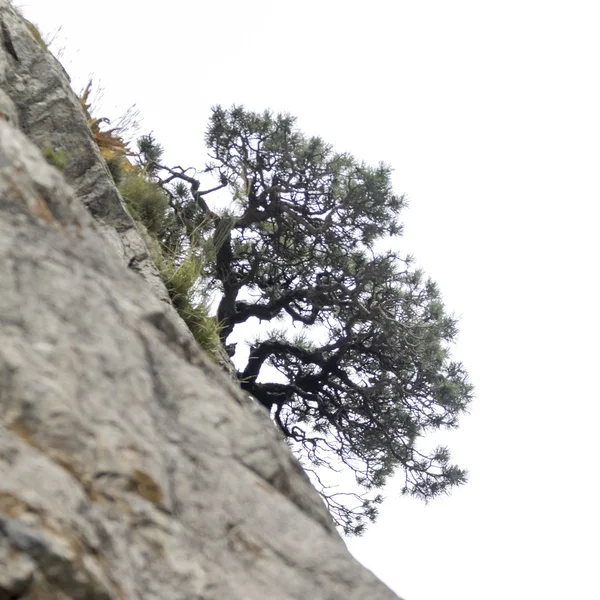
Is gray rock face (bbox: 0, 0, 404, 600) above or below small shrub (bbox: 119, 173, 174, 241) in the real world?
below

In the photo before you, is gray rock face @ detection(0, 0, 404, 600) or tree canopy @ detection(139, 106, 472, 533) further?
tree canopy @ detection(139, 106, 472, 533)

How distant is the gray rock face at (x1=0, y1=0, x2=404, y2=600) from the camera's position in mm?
2881

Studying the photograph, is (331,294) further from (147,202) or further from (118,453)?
(118,453)

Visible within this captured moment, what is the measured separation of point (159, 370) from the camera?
4.11m

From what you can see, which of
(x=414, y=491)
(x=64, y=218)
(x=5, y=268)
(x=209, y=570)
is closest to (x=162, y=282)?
(x=64, y=218)

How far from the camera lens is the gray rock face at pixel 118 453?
2.88 metres

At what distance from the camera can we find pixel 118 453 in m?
3.43

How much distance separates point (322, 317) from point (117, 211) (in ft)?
18.3

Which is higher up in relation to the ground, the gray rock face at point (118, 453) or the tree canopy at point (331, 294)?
the tree canopy at point (331, 294)

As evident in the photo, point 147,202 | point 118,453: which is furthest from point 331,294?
point 118,453

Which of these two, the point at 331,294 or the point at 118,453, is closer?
the point at 118,453

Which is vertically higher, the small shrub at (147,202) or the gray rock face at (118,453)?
the small shrub at (147,202)

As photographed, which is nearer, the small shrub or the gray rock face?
the gray rock face

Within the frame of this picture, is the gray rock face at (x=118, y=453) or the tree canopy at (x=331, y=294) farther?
the tree canopy at (x=331, y=294)
